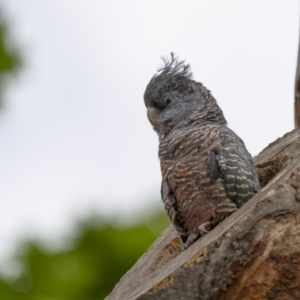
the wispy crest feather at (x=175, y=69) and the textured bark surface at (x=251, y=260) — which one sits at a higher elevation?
the wispy crest feather at (x=175, y=69)

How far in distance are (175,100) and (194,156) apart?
716 mm

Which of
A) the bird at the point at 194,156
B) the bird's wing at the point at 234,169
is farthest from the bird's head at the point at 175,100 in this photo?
the bird's wing at the point at 234,169

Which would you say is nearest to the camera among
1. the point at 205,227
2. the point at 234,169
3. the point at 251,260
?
the point at 251,260

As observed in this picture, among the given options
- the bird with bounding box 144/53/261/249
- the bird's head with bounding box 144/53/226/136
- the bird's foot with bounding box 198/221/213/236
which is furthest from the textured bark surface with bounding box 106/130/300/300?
the bird's head with bounding box 144/53/226/136

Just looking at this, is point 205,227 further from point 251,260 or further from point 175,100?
point 175,100

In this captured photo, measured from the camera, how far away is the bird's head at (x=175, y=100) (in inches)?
222

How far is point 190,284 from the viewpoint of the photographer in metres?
4.13

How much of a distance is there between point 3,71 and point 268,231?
3.43 m

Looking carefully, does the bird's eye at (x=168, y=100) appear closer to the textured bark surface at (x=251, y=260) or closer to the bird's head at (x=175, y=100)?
the bird's head at (x=175, y=100)

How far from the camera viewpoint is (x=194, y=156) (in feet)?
16.8

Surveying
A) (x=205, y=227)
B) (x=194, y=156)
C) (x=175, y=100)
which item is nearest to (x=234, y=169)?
(x=194, y=156)

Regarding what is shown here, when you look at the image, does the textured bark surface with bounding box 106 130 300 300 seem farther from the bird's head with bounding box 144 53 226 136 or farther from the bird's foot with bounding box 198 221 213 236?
the bird's head with bounding box 144 53 226 136

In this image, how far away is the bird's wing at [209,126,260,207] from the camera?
492 cm

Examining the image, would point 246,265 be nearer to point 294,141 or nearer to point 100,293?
point 294,141
